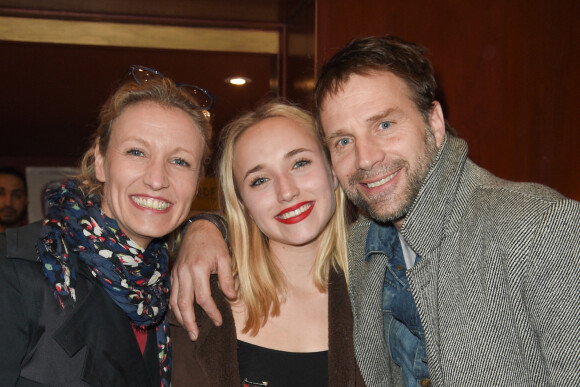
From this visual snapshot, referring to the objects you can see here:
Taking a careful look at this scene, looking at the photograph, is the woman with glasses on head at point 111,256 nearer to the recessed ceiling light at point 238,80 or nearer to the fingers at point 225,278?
the fingers at point 225,278

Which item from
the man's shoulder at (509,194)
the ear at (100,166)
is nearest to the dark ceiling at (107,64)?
the ear at (100,166)

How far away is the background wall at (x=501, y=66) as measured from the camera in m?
2.93

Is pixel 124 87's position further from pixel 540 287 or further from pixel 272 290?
pixel 540 287

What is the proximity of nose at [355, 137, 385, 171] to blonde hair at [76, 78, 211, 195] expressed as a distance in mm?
644

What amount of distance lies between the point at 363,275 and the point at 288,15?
6.98 feet

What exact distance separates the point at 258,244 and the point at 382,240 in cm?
56

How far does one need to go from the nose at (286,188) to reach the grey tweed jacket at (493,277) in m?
0.53

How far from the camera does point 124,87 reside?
1.87 meters

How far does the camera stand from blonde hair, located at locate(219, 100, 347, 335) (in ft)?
6.51

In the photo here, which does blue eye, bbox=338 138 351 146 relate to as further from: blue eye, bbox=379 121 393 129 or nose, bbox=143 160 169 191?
nose, bbox=143 160 169 191

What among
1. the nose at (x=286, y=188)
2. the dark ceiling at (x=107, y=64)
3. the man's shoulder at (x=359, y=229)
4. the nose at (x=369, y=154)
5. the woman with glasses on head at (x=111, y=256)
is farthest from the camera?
the dark ceiling at (x=107, y=64)

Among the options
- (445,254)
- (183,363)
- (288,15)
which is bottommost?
(183,363)

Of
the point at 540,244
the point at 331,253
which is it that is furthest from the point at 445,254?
the point at 331,253

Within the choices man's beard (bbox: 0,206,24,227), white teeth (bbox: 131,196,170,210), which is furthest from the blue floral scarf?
man's beard (bbox: 0,206,24,227)
